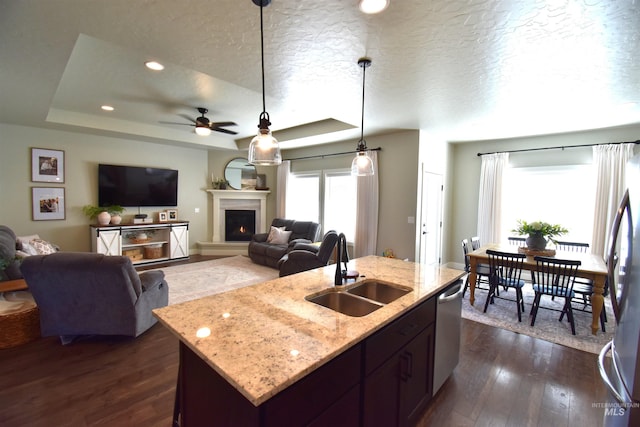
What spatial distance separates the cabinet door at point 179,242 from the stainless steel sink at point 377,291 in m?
5.35

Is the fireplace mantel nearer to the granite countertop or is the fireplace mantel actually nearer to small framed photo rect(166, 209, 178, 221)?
small framed photo rect(166, 209, 178, 221)

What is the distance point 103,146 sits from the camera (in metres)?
5.48

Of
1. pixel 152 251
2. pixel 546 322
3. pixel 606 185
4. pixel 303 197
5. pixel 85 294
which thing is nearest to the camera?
pixel 85 294

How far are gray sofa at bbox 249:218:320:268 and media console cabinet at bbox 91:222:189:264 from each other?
1.65 meters

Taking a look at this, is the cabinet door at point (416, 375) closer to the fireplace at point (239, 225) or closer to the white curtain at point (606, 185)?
the white curtain at point (606, 185)

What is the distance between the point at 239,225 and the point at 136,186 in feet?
8.07

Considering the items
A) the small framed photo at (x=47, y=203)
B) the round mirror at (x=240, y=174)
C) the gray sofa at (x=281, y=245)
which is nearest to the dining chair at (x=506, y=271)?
the gray sofa at (x=281, y=245)

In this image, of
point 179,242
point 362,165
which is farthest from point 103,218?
point 362,165

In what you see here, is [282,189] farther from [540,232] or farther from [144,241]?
[540,232]

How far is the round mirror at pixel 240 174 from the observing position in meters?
7.13

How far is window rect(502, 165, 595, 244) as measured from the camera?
14.7 ft

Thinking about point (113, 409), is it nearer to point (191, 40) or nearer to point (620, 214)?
point (191, 40)

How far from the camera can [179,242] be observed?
6.15 metres

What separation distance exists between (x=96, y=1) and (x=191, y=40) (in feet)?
1.82
